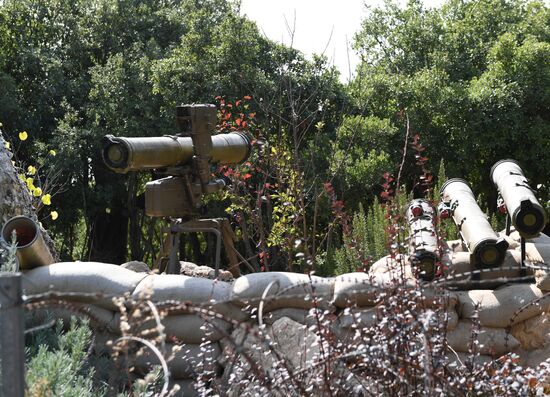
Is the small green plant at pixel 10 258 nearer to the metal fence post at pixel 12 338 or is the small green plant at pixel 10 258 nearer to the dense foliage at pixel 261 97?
the metal fence post at pixel 12 338

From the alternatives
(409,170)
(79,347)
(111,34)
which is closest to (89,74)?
(111,34)

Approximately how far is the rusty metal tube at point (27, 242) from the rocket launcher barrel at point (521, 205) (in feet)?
8.82

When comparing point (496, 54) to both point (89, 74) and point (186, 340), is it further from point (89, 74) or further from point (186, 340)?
point (186, 340)

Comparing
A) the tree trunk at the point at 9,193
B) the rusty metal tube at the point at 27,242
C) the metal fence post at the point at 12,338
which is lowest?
the metal fence post at the point at 12,338

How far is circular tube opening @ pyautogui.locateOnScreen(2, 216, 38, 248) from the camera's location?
17.1ft

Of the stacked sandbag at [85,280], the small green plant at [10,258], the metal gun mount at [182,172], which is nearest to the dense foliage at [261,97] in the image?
the metal gun mount at [182,172]

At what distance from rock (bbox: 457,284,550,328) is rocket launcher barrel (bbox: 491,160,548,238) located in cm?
36

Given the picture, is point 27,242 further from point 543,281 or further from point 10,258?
point 543,281

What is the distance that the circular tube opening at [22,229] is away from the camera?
5.23 meters

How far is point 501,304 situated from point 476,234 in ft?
1.66

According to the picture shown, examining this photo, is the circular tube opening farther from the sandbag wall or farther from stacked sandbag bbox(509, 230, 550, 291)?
stacked sandbag bbox(509, 230, 550, 291)

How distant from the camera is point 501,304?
17.3 ft

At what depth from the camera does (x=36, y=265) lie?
206 inches

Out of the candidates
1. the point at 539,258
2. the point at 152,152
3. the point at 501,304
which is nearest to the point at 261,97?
the point at 152,152
